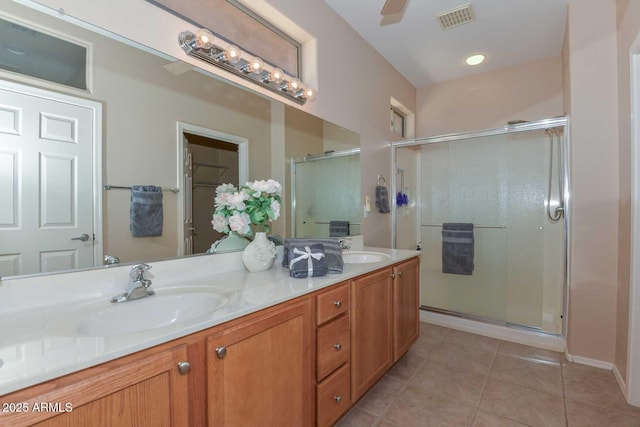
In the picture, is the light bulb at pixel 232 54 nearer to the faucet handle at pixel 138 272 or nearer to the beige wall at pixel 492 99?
the faucet handle at pixel 138 272

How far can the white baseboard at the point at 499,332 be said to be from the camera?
7.86 ft

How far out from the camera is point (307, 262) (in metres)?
1.41

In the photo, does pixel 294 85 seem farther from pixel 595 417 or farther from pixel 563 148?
pixel 595 417

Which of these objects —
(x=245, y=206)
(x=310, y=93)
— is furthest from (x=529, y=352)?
(x=310, y=93)

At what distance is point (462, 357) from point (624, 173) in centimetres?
161

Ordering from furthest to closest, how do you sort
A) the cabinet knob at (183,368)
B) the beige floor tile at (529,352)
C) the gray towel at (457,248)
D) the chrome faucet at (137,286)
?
the gray towel at (457,248), the beige floor tile at (529,352), the chrome faucet at (137,286), the cabinet knob at (183,368)

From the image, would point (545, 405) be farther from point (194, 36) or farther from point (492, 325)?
point (194, 36)

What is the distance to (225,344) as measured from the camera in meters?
0.89

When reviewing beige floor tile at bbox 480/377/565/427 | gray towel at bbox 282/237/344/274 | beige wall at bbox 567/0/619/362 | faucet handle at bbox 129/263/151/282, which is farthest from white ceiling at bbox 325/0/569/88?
beige floor tile at bbox 480/377/565/427

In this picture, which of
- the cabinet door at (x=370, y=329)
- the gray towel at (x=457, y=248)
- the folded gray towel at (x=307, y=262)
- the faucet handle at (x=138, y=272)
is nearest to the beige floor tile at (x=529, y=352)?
the gray towel at (x=457, y=248)

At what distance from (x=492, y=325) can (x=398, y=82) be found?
8.47 ft

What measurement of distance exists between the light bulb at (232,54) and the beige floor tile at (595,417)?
2.53m

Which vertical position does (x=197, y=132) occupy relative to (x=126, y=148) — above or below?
above

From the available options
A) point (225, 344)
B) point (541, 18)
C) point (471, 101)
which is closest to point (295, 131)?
point (225, 344)
